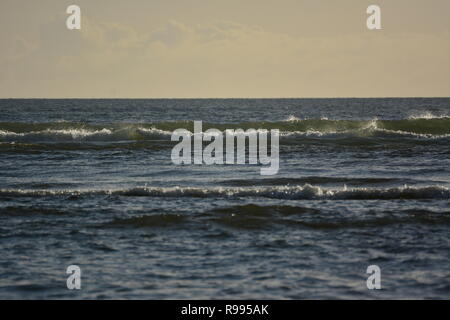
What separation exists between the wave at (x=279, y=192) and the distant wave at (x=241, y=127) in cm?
1681

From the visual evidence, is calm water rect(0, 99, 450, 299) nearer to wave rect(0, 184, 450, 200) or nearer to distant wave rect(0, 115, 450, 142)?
wave rect(0, 184, 450, 200)

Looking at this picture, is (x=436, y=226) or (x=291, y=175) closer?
(x=436, y=226)

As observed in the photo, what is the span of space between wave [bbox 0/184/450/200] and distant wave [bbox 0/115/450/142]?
16812mm

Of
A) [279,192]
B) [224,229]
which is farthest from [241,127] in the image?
[224,229]

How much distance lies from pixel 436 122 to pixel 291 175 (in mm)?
21373

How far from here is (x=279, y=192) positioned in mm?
15930

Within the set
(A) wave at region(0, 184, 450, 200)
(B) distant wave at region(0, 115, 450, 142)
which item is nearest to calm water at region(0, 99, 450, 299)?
(A) wave at region(0, 184, 450, 200)

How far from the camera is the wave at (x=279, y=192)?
15.6 meters

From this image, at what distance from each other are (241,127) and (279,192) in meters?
24.8

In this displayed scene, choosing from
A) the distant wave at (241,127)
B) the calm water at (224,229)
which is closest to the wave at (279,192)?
the calm water at (224,229)

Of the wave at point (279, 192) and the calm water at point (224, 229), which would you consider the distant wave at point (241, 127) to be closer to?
the calm water at point (224, 229)

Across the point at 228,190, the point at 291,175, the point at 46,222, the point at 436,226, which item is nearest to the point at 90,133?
the point at 291,175

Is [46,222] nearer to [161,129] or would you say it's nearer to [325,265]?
[325,265]
